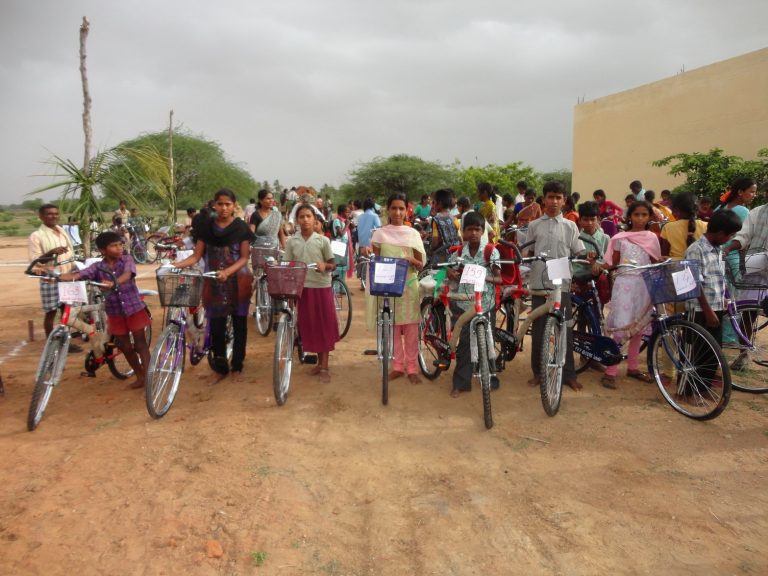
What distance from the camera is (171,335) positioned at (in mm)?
4434

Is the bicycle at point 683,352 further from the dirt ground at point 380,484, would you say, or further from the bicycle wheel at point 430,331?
the bicycle wheel at point 430,331

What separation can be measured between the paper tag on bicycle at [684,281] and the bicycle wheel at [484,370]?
5.15 feet

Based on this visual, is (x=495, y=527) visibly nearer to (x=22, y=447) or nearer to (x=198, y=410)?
(x=198, y=410)

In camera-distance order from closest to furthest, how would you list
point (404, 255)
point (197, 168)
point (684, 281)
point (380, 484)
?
point (380, 484) < point (684, 281) < point (404, 255) < point (197, 168)

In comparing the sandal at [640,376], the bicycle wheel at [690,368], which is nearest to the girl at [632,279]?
the bicycle wheel at [690,368]

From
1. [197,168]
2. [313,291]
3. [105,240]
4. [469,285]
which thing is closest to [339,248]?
[313,291]

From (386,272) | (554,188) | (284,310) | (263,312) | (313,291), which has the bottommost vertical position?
(263,312)

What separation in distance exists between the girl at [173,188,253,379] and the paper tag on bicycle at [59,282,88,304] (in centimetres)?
88

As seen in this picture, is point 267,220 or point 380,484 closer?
point 380,484

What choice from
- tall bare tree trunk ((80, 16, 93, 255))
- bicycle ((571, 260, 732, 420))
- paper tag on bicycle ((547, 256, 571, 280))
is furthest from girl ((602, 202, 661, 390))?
tall bare tree trunk ((80, 16, 93, 255))

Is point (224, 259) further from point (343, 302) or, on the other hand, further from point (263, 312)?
point (343, 302)

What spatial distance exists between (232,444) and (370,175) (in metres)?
34.5

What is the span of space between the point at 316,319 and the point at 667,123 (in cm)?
2240

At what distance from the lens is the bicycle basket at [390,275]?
4.40 metres
